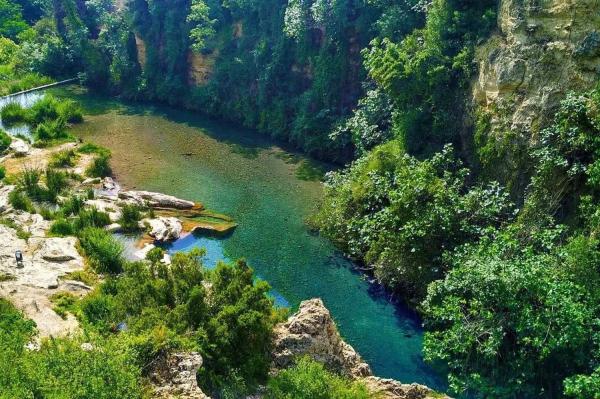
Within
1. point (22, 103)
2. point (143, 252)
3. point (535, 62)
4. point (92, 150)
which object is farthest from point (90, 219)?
point (22, 103)

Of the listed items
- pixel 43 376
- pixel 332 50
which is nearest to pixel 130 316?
pixel 43 376

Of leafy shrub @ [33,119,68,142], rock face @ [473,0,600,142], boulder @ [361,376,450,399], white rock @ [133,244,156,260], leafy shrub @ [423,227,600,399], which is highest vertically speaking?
rock face @ [473,0,600,142]

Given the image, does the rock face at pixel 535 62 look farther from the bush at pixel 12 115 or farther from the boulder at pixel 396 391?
the bush at pixel 12 115

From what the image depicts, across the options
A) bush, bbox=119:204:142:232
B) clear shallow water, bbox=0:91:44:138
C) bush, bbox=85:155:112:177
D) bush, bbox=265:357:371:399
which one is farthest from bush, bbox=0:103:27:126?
bush, bbox=265:357:371:399

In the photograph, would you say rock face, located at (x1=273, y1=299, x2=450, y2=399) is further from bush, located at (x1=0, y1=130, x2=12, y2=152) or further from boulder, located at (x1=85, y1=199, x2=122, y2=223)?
bush, located at (x1=0, y1=130, x2=12, y2=152)

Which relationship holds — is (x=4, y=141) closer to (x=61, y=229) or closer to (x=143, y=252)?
(x=61, y=229)

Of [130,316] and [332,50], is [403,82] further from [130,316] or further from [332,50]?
[130,316]
